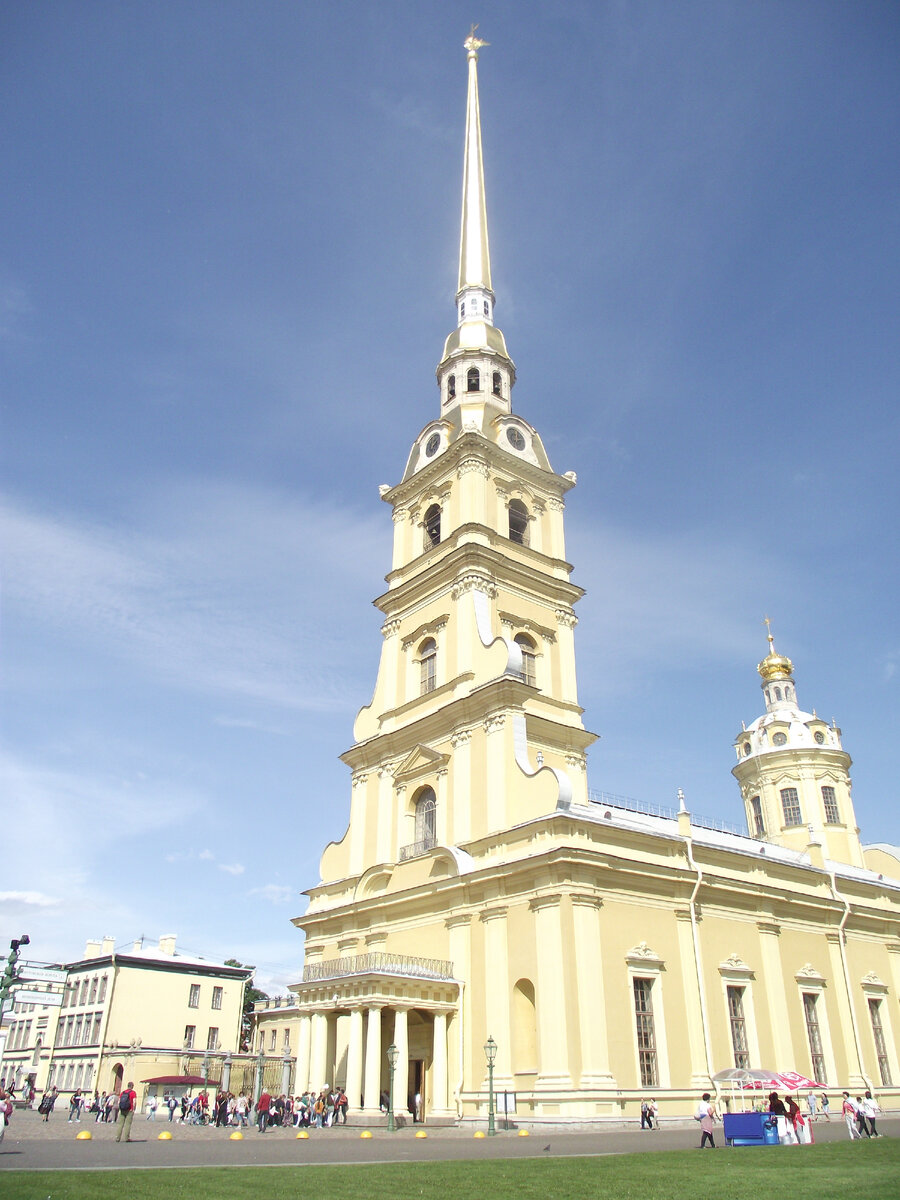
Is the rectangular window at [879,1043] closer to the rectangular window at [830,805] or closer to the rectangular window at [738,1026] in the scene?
the rectangular window at [738,1026]

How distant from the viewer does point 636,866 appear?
28234 millimetres

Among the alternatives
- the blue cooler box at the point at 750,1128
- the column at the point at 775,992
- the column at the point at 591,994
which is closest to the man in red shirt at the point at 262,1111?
the column at the point at 591,994

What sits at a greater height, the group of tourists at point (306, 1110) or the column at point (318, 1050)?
the column at point (318, 1050)

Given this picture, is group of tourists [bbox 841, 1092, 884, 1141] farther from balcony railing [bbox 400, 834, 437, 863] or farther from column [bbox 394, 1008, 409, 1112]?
balcony railing [bbox 400, 834, 437, 863]

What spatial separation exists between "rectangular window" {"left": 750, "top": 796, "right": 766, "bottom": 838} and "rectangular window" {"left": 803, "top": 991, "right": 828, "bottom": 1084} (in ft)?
65.6

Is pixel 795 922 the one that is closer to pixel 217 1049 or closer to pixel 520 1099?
pixel 520 1099

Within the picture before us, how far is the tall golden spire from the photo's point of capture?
163ft

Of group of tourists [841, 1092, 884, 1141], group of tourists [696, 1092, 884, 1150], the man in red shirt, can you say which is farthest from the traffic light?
group of tourists [841, 1092, 884, 1141]

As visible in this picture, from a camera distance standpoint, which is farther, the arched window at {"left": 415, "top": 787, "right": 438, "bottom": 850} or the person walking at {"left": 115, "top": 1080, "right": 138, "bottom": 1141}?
the arched window at {"left": 415, "top": 787, "right": 438, "bottom": 850}

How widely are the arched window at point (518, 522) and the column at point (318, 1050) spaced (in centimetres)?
2033

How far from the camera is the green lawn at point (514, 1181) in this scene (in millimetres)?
10625

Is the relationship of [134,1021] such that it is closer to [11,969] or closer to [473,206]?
[11,969]

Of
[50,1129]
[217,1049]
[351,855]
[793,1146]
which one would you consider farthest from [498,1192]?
[217,1049]

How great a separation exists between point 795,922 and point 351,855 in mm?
17298
